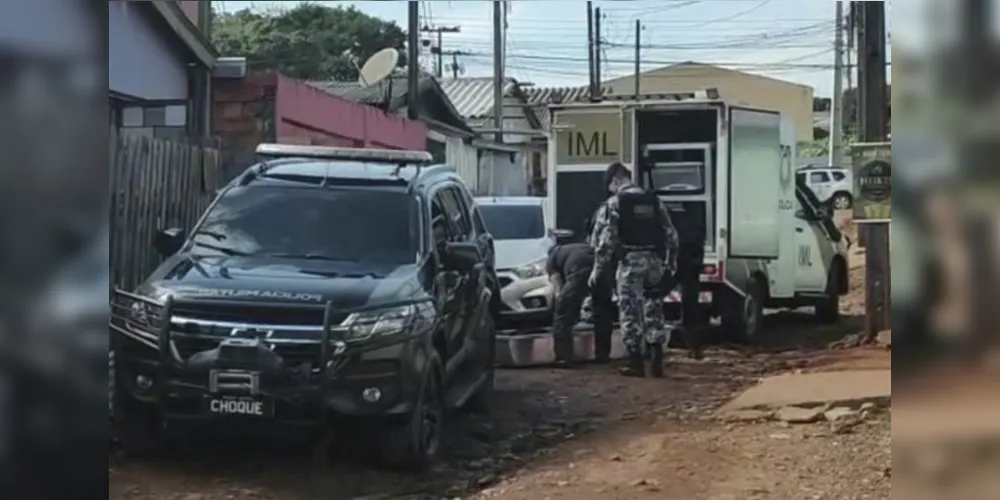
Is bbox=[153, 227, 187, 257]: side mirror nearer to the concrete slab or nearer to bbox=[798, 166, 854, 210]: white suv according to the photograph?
the concrete slab

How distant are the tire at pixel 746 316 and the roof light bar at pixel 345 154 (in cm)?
143

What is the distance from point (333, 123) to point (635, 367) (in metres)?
1.60

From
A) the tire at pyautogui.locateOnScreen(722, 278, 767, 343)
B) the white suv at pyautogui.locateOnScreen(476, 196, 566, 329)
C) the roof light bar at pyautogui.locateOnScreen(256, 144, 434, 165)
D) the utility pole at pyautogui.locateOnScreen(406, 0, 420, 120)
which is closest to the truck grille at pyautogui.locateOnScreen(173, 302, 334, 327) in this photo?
the roof light bar at pyautogui.locateOnScreen(256, 144, 434, 165)

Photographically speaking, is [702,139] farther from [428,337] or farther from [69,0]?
[69,0]

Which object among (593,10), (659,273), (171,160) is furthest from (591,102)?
(171,160)

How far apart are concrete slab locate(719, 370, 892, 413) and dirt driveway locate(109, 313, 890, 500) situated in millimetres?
54

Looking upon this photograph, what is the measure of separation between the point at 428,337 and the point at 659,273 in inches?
40.5

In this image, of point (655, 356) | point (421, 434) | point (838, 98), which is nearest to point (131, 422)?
point (421, 434)

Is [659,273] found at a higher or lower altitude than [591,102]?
lower

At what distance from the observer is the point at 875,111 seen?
5168 millimetres

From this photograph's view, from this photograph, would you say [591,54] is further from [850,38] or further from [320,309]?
[320,309]

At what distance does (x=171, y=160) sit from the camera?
5.79 m

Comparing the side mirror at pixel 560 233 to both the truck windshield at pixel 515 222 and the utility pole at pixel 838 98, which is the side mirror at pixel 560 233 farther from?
the utility pole at pixel 838 98

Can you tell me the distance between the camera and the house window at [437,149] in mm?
5805
